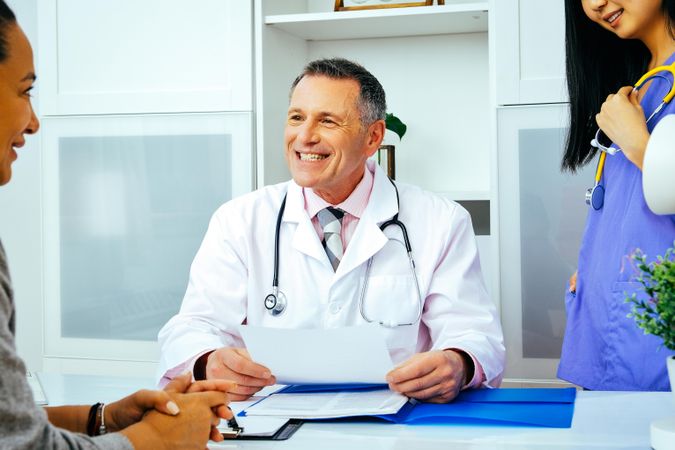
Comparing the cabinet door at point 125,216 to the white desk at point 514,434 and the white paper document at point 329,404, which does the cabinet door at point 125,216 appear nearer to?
the white paper document at point 329,404

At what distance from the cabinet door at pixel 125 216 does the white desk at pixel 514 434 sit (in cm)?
159

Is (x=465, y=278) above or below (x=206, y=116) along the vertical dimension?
below

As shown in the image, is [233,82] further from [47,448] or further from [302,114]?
[47,448]

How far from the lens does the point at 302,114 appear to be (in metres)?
2.09

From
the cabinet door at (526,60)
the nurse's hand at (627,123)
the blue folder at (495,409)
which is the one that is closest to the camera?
the blue folder at (495,409)

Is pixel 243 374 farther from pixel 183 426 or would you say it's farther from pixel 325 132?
pixel 325 132

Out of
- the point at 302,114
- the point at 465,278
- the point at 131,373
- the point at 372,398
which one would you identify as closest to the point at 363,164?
the point at 302,114

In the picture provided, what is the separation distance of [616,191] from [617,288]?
0.19 meters

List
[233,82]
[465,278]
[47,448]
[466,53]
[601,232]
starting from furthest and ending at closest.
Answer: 1. [466,53]
2. [233,82]
3. [465,278]
4. [601,232]
5. [47,448]

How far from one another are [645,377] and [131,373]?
1.83 metres

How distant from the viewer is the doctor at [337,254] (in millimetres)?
1927

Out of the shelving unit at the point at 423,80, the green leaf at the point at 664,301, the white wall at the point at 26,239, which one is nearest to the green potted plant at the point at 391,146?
the shelving unit at the point at 423,80

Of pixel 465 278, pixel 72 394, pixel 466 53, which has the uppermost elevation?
pixel 466 53

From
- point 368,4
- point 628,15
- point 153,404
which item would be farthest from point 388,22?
point 153,404
